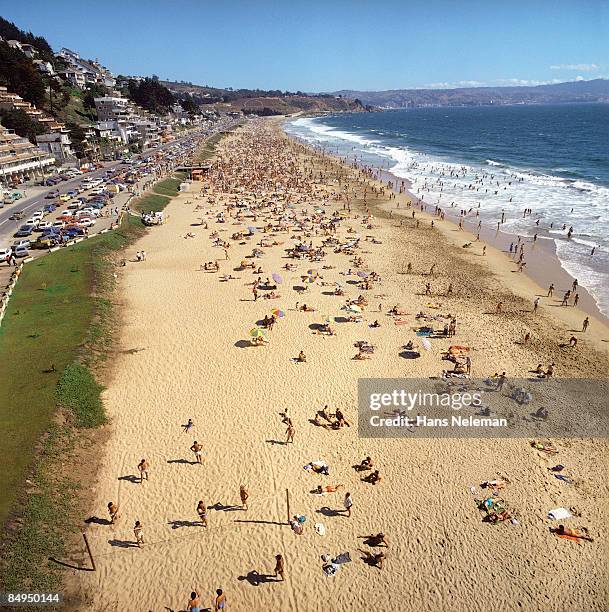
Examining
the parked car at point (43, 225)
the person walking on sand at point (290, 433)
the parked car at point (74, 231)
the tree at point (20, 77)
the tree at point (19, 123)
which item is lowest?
the person walking on sand at point (290, 433)

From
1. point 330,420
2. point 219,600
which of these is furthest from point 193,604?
point 330,420

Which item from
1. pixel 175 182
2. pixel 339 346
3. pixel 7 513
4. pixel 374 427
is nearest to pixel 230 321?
pixel 339 346

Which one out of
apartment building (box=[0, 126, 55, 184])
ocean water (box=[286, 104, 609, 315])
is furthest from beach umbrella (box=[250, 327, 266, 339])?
apartment building (box=[0, 126, 55, 184])

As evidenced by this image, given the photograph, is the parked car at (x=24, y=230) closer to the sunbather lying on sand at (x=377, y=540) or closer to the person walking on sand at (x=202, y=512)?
the person walking on sand at (x=202, y=512)

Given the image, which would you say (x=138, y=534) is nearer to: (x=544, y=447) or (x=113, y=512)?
(x=113, y=512)

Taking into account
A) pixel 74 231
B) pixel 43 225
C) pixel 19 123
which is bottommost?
pixel 74 231

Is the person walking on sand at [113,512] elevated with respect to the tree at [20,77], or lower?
lower

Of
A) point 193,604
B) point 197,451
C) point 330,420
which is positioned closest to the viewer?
point 193,604

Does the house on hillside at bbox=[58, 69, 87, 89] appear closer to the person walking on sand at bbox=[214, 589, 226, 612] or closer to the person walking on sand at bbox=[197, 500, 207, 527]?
the person walking on sand at bbox=[197, 500, 207, 527]

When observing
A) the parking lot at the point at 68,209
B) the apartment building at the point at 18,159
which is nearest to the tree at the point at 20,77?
the apartment building at the point at 18,159
